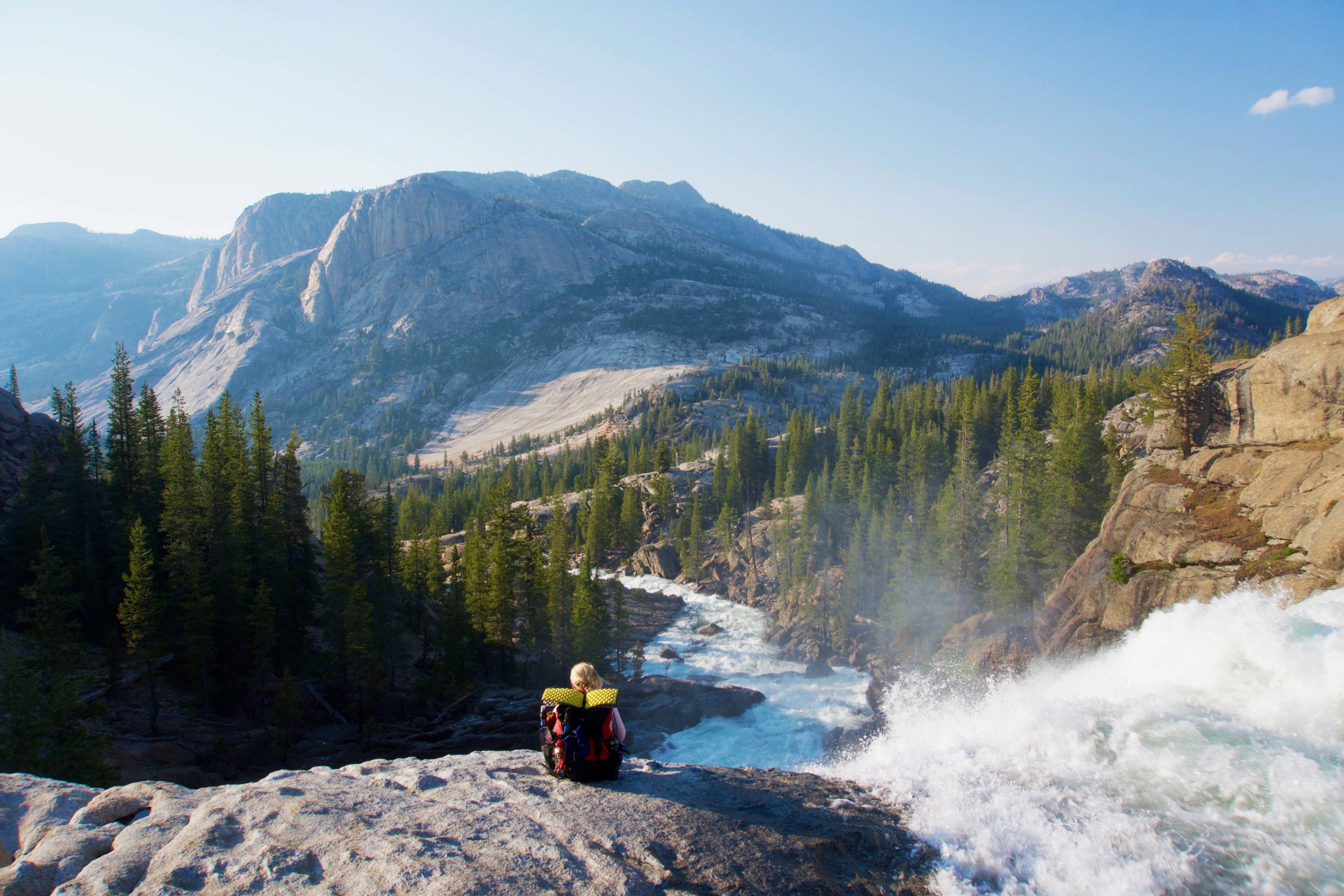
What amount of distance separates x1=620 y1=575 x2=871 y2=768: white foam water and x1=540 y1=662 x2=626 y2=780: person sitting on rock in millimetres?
18263

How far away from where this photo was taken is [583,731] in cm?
1071

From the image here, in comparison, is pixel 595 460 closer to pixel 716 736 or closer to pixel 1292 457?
pixel 716 736

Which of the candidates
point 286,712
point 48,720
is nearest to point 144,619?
point 286,712

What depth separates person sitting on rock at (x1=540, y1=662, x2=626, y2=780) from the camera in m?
10.3

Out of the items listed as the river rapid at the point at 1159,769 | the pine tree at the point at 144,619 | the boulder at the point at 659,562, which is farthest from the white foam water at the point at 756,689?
the pine tree at the point at 144,619

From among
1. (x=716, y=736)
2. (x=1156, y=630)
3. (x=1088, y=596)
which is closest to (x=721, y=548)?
(x=716, y=736)

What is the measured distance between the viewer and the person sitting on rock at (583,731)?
407 inches

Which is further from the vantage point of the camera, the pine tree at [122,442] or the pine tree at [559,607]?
the pine tree at [559,607]

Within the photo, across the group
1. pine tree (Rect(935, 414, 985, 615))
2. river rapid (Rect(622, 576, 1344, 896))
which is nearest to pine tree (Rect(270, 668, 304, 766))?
river rapid (Rect(622, 576, 1344, 896))

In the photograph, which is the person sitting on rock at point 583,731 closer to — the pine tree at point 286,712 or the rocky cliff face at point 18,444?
the pine tree at point 286,712

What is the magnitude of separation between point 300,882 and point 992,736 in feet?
44.6

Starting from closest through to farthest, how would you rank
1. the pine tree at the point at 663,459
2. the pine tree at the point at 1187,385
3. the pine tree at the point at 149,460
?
the pine tree at the point at 1187,385 < the pine tree at the point at 149,460 < the pine tree at the point at 663,459

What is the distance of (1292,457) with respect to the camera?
24.4m

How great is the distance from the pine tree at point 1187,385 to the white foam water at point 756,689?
27046mm
